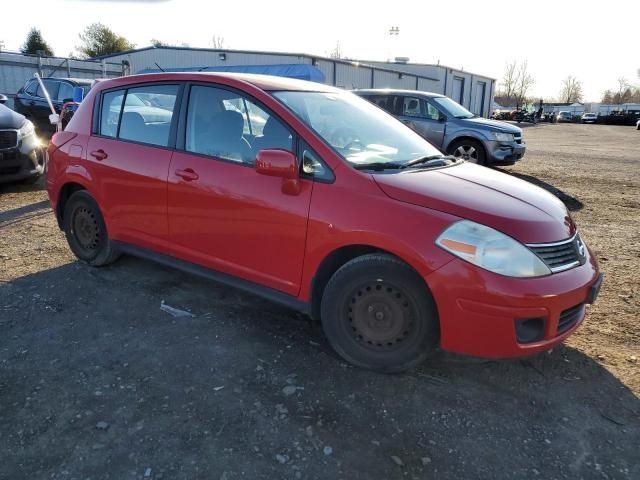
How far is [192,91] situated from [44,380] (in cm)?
218

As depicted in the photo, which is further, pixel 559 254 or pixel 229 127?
pixel 229 127

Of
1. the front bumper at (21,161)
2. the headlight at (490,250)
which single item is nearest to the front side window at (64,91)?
the front bumper at (21,161)

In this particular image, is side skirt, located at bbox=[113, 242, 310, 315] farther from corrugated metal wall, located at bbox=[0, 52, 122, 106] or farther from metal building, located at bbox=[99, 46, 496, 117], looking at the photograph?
metal building, located at bbox=[99, 46, 496, 117]

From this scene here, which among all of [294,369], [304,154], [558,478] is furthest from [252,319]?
[558,478]

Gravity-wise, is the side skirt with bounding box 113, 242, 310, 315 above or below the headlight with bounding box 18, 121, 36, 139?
below

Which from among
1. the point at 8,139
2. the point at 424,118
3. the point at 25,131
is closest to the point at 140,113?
the point at 8,139

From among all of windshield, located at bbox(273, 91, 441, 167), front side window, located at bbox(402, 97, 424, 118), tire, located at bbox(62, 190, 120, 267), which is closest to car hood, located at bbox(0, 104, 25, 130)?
tire, located at bbox(62, 190, 120, 267)

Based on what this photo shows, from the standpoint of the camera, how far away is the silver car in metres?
10.6

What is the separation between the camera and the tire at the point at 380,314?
278 cm

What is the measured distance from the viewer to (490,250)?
8.54 feet

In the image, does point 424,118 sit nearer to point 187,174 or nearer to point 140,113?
point 140,113

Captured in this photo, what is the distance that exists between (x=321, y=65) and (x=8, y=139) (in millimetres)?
24266

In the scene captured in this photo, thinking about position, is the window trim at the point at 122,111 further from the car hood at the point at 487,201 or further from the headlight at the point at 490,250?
the headlight at the point at 490,250

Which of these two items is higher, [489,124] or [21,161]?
[489,124]
